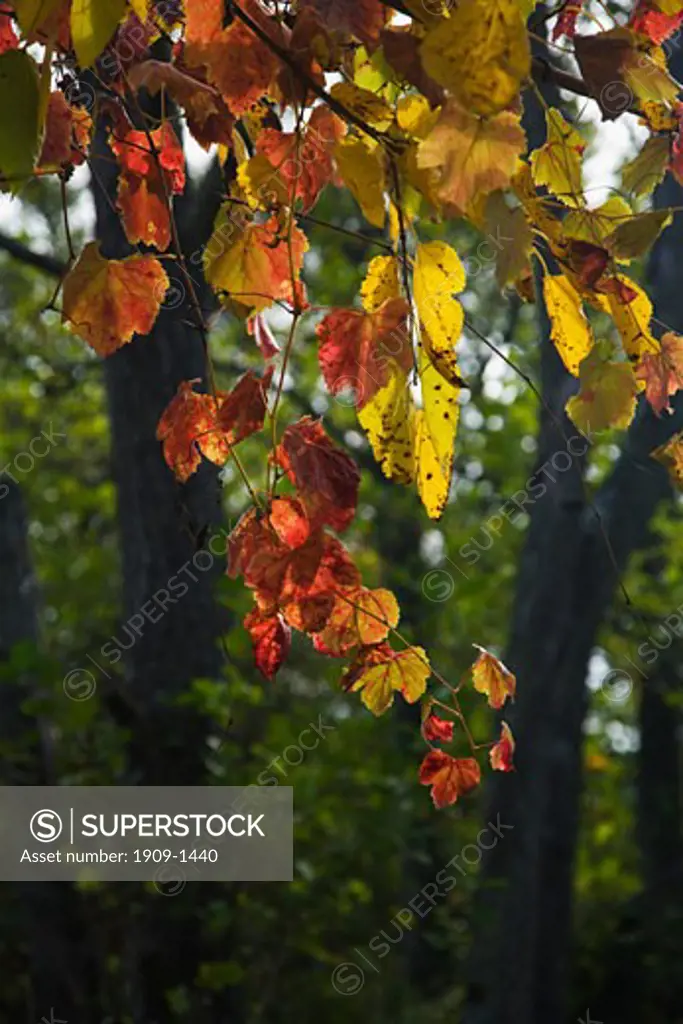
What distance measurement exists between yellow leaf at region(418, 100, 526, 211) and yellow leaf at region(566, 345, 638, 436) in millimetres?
338

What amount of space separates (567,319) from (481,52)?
0.42m

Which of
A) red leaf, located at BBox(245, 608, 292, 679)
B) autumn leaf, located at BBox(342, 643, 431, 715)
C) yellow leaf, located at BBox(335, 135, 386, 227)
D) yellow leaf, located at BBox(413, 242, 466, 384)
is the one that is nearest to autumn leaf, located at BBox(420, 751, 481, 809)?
autumn leaf, located at BBox(342, 643, 431, 715)

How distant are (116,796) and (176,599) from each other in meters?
0.72

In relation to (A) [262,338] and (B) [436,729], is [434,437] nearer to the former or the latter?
(A) [262,338]

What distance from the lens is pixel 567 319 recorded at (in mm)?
1361

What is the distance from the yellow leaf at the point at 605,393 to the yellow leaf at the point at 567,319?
0.04m

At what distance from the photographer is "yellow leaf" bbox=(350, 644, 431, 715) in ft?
5.03

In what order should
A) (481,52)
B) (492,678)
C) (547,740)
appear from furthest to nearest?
(547,740), (492,678), (481,52)

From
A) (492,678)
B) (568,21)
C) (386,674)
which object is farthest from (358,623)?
(568,21)

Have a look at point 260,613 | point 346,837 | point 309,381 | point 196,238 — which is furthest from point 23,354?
point 260,613

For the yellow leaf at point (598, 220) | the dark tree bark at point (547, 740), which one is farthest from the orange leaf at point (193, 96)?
the dark tree bark at point (547, 740)

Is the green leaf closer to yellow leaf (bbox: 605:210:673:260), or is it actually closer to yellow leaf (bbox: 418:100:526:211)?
yellow leaf (bbox: 418:100:526:211)

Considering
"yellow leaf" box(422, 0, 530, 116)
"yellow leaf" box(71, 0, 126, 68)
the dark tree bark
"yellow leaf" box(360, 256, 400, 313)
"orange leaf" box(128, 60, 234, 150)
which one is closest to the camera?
"yellow leaf" box(422, 0, 530, 116)

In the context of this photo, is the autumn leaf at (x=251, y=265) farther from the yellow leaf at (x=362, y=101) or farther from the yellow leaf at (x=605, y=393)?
the yellow leaf at (x=605, y=393)
